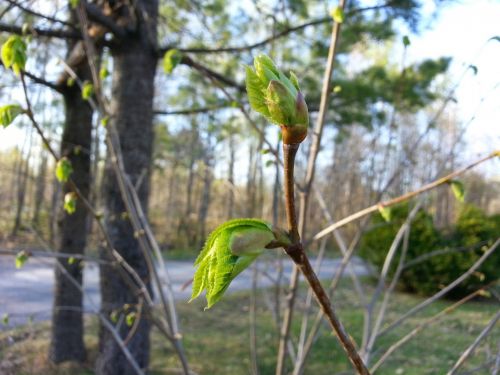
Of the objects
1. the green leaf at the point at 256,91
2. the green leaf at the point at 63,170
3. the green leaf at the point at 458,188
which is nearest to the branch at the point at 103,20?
the green leaf at the point at 63,170

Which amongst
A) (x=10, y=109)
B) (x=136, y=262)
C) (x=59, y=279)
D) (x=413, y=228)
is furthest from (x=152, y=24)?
(x=413, y=228)

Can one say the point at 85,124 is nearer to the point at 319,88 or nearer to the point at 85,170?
the point at 85,170

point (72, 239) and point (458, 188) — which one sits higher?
point (458, 188)

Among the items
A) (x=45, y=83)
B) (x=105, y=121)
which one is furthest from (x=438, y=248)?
(x=105, y=121)

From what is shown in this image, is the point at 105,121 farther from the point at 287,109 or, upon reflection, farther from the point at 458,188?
the point at 287,109

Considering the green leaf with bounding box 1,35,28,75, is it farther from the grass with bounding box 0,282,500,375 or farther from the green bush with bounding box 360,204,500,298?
the green bush with bounding box 360,204,500,298

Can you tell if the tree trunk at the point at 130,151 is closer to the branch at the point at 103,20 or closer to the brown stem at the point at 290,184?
the branch at the point at 103,20
